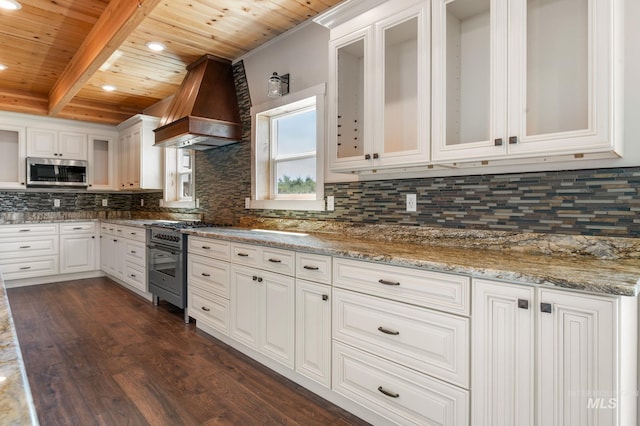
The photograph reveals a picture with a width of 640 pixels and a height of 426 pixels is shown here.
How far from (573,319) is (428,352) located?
0.61 meters

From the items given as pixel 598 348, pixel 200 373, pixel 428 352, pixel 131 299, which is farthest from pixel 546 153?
pixel 131 299

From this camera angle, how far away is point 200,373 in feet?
8.15

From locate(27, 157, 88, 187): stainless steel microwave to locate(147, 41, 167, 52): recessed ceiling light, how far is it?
2.89m

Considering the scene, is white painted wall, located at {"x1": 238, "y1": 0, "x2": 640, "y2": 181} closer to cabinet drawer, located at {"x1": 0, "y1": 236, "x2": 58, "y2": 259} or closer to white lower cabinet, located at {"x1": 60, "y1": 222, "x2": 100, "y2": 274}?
white lower cabinet, located at {"x1": 60, "y1": 222, "x2": 100, "y2": 274}

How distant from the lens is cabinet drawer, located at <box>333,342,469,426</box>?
1575 mm

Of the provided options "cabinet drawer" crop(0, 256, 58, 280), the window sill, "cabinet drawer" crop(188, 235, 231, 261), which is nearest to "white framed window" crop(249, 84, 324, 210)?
the window sill

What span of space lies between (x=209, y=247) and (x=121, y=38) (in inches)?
69.8

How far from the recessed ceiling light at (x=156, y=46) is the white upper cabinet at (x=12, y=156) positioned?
9.93 ft

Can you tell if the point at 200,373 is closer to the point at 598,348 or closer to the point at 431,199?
the point at 431,199

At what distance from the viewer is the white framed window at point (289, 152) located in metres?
3.03

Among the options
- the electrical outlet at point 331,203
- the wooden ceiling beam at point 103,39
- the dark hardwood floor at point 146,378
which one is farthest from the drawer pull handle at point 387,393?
the wooden ceiling beam at point 103,39

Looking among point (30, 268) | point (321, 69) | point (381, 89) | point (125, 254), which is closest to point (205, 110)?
point (321, 69)

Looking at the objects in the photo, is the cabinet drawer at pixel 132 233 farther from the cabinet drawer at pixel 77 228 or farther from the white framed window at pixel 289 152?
the white framed window at pixel 289 152

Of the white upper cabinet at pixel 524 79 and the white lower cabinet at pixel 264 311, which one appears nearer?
the white upper cabinet at pixel 524 79
